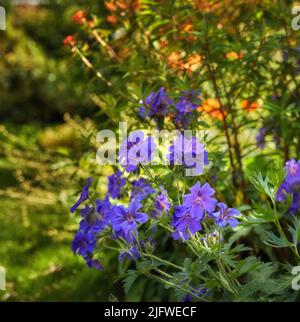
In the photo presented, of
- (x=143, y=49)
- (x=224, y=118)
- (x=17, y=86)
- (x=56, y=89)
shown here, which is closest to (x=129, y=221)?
(x=224, y=118)

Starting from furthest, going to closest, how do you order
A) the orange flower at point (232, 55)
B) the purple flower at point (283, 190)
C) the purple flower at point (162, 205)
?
the orange flower at point (232, 55) → the purple flower at point (162, 205) → the purple flower at point (283, 190)

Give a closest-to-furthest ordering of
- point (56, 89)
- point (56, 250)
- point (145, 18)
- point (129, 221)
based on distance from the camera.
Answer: point (129, 221)
point (145, 18)
point (56, 250)
point (56, 89)

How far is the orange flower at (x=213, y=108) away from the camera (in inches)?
86.5

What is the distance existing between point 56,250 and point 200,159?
2.29 meters

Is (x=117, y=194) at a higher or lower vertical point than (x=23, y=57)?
lower

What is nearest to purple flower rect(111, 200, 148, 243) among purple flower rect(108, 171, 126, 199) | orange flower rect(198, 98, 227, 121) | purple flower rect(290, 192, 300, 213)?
purple flower rect(108, 171, 126, 199)

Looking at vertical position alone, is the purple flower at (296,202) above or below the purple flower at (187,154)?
below

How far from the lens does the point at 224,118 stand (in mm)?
2172

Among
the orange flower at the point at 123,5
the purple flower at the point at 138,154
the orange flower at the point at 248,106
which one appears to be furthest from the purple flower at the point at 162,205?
the orange flower at the point at 123,5

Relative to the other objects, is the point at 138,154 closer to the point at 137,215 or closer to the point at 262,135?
the point at 137,215

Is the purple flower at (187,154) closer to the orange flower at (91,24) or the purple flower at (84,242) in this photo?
the purple flower at (84,242)

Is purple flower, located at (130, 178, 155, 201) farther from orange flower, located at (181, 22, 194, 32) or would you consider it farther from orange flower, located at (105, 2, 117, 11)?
orange flower, located at (105, 2, 117, 11)

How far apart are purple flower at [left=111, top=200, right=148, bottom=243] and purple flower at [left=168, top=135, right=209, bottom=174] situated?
0.65 ft
